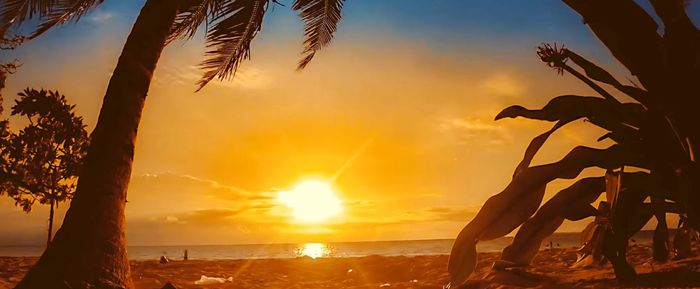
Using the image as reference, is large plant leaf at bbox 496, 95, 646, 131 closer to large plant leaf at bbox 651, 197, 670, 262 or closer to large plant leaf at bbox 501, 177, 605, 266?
large plant leaf at bbox 501, 177, 605, 266

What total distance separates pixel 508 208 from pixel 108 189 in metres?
3.32

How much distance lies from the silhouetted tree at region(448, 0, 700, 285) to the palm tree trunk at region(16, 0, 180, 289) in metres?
2.82

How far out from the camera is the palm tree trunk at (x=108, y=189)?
3936mm

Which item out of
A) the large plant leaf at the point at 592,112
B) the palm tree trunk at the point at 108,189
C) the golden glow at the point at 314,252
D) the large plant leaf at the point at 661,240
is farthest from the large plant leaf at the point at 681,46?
the golden glow at the point at 314,252

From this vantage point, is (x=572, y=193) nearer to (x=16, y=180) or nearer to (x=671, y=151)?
(x=671, y=151)

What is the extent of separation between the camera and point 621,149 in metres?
3.49

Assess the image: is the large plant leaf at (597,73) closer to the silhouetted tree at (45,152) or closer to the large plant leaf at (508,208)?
the large plant leaf at (508,208)

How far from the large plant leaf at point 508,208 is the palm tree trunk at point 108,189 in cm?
277

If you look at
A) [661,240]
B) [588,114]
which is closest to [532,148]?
[588,114]

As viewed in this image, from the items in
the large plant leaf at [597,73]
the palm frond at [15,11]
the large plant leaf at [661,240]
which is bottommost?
the large plant leaf at [661,240]

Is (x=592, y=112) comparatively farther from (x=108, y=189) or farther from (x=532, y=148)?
(x=108, y=189)

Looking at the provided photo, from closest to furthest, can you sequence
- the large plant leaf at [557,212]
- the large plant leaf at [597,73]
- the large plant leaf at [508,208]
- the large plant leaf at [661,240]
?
the large plant leaf at [597,73], the large plant leaf at [508,208], the large plant leaf at [557,212], the large plant leaf at [661,240]

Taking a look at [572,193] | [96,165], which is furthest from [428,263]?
[96,165]

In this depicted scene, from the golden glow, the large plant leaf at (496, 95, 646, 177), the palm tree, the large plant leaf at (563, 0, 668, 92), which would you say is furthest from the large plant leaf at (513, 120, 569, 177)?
the golden glow
